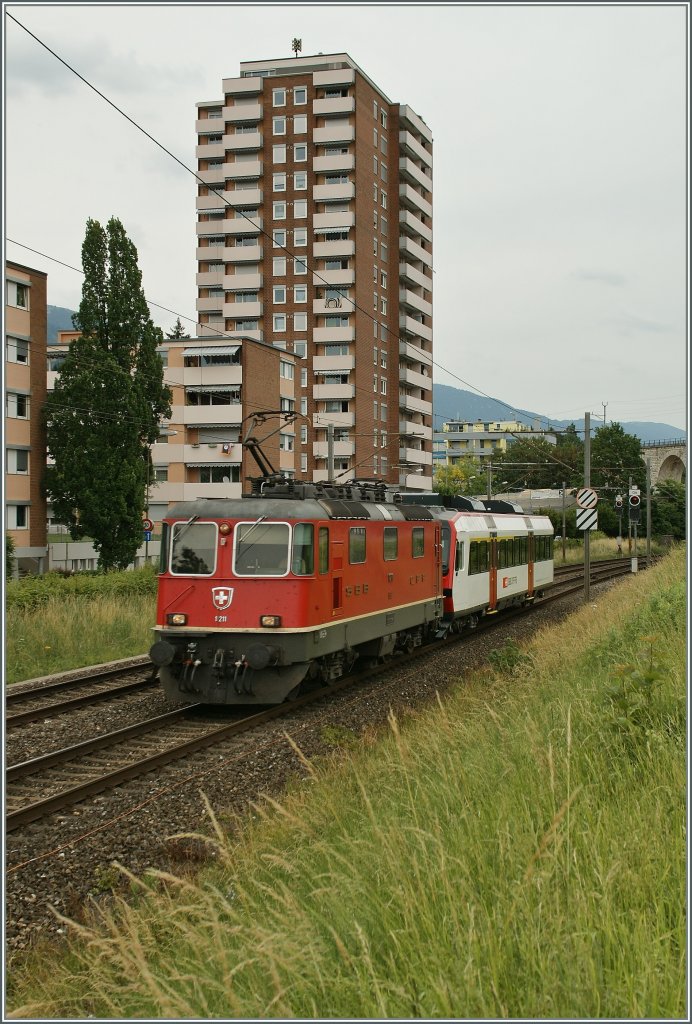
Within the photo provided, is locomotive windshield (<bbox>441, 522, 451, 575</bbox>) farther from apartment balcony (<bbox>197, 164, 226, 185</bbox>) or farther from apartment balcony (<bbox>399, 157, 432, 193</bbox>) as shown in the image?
apartment balcony (<bbox>197, 164, 226, 185</bbox>)

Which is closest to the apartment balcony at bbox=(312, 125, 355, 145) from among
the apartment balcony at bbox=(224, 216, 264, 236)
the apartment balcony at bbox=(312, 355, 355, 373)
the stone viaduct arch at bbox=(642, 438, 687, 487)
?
the apartment balcony at bbox=(224, 216, 264, 236)


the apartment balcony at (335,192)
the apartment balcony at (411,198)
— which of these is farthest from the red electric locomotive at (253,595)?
the apartment balcony at (411,198)

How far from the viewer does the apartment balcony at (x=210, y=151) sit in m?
78.0

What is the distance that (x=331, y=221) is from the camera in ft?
230

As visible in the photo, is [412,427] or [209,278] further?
[412,427]

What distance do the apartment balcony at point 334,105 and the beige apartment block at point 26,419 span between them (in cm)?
3719

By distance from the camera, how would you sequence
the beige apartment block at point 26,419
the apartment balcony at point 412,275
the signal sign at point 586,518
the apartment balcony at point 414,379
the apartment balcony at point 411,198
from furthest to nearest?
the apartment balcony at point 414,379 → the apartment balcony at point 412,275 → the apartment balcony at point 411,198 → the beige apartment block at point 26,419 → the signal sign at point 586,518

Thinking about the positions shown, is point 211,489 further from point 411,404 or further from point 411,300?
point 411,300

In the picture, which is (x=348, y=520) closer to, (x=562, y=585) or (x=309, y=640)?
(x=309, y=640)

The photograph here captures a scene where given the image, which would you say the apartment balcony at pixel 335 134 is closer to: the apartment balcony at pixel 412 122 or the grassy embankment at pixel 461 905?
the apartment balcony at pixel 412 122

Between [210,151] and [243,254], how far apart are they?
493 inches

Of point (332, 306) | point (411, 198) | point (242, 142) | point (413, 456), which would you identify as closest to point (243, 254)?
point (332, 306)

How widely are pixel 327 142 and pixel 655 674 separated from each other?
229 ft

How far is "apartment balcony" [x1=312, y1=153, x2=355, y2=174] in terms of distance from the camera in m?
69.6
